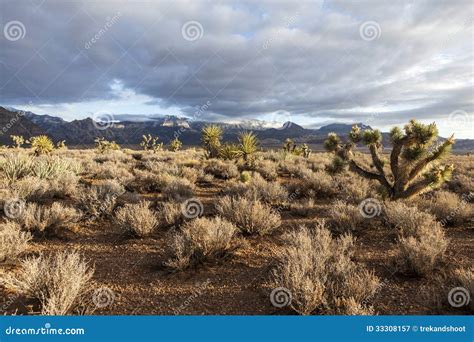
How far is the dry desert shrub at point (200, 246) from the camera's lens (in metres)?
5.60

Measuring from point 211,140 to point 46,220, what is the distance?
51.9 ft

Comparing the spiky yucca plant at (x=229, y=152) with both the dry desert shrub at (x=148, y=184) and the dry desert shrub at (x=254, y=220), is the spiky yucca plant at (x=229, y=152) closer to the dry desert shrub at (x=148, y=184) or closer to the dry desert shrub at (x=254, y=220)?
the dry desert shrub at (x=148, y=184)

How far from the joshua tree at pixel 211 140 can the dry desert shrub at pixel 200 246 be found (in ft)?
52.4

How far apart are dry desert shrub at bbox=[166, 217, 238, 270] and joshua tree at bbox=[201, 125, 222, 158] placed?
1598 cm

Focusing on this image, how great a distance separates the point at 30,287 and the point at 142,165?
52.4ft

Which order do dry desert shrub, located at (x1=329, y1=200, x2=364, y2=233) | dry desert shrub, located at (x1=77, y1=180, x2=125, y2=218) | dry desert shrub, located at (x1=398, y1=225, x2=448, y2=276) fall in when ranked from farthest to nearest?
dry desert shrub, located at (x1=77, y1=180, x2=125, y2=218) < dry desert shrub, located at (x1=329, y1=200, x2=364, y2=233) < dry desert shrub, located at (x1=398, y1=225, x2=448, y2=276)

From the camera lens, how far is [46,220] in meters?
7.08

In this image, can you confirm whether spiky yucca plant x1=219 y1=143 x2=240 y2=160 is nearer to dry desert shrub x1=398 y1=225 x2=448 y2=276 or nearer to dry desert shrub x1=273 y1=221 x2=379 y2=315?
dry desert shrub x1=398 y1=225 x2=448 y2=276

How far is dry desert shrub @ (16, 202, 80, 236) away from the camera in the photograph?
7.00m

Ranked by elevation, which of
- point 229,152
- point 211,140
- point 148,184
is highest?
point 211,140

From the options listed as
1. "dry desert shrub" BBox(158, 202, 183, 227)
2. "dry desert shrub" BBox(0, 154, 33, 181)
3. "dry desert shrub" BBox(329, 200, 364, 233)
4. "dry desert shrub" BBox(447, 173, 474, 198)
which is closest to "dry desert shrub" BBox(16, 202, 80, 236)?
"dry desert shrub" BBox(158, 202, 183, 227)

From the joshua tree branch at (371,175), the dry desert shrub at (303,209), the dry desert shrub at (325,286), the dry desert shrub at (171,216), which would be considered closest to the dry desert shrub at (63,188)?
the dry desert shrub at (171,216)

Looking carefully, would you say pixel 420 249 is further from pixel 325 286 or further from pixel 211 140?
pixel 211 140

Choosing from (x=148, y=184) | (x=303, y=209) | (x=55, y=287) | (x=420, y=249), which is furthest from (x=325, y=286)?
(x=148, y=184)
